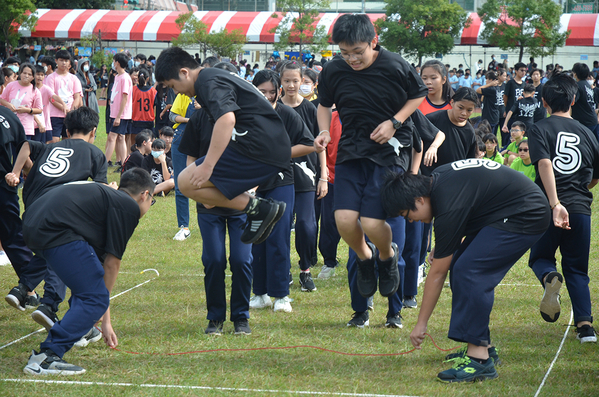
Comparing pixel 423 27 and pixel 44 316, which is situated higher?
pixel 423 27

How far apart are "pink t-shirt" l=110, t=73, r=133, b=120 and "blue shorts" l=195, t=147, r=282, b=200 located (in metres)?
8.60

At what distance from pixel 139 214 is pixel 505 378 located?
270cm

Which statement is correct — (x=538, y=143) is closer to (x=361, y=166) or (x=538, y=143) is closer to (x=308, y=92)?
(x=361, y=166)

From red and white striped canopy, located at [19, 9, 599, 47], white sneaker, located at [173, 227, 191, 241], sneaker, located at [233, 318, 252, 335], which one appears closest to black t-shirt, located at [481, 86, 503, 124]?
white sneaker, located at [173, 227, 191, 241]

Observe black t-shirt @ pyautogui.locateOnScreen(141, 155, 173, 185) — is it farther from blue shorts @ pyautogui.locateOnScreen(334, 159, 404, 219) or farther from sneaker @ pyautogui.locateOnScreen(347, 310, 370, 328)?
blue shorts @ pyautogui.locateOnScreen(334, 159, 404, 219)

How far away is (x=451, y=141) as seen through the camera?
5762 millimetres

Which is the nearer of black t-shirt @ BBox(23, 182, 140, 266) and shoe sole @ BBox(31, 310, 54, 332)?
black t-shirt @ BBox(23, 182, 140, 266)

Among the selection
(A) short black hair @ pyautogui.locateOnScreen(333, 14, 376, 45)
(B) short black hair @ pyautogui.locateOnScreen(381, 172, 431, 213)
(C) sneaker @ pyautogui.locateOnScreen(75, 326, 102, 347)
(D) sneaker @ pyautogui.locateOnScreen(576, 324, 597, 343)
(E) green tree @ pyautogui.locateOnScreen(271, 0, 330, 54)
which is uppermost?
(E) green tree @ pyautogui.locateOnScreen(271, 0, 330, 54)

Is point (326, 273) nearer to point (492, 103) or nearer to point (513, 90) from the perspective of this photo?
point (513, 90)

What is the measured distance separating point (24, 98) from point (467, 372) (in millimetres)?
8993

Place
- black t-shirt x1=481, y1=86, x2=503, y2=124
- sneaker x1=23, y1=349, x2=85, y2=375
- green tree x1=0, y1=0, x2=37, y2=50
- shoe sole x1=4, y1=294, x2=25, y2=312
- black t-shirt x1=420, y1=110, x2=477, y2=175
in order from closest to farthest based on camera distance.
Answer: sneaker x1=23, y1=349, x2=85, y2=375, shoe sole x1=4, y1=294, x2=25, y2=312, black t-shirt x1=420, y1=110, x2=477, y2=175, black t-shirt x1=481, y1=86, x2=503, y2=124, green tree x1=0, y1=0, x2=37, y2=50

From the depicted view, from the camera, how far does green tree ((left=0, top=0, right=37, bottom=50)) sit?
36156 mm

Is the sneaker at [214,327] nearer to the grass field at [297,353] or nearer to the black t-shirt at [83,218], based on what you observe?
the grass field at [297,353]

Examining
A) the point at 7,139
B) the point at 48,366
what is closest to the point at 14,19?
the point at 7,139
